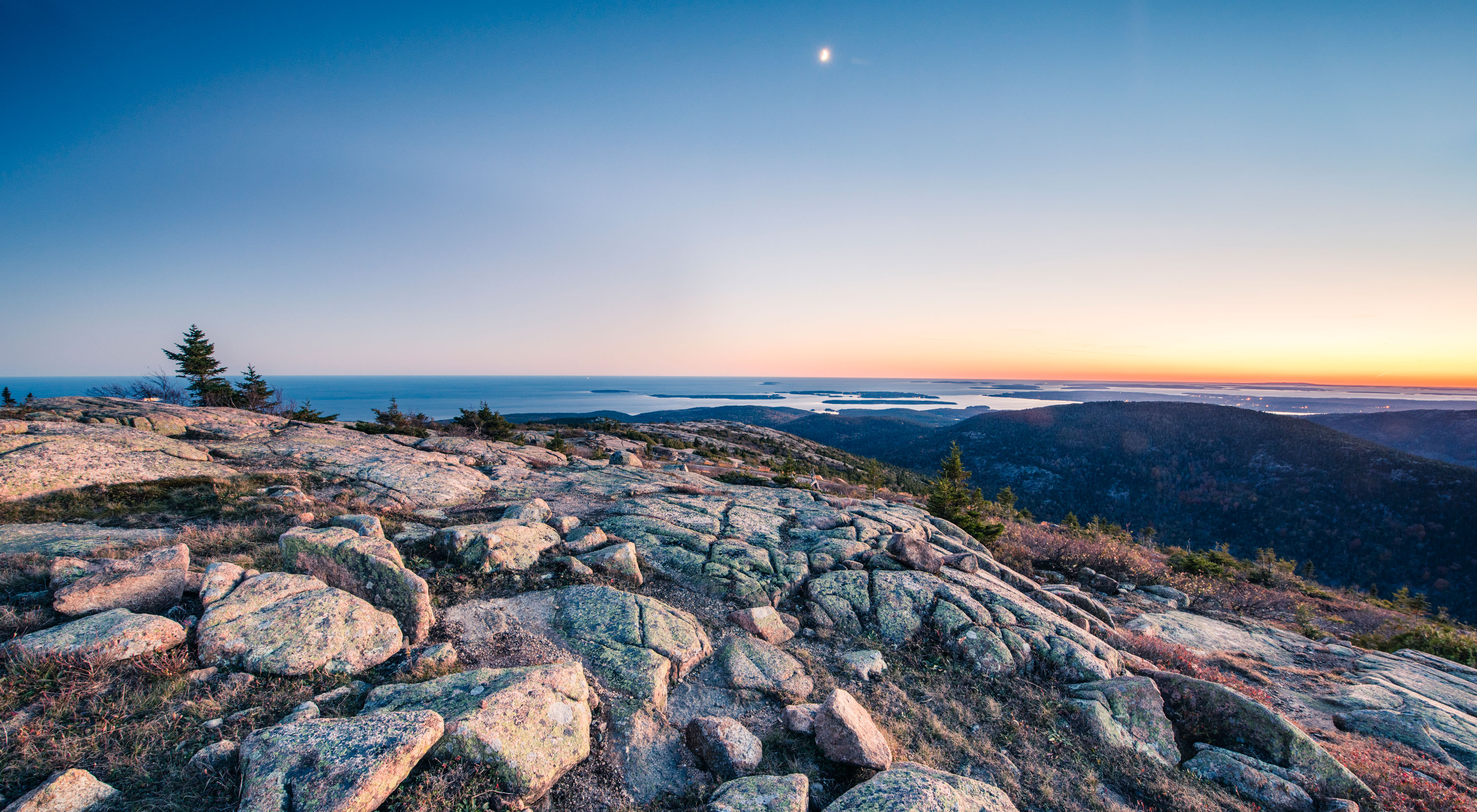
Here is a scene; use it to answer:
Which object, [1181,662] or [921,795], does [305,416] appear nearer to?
[921,795]

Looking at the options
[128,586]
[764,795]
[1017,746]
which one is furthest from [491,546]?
[1017,746]

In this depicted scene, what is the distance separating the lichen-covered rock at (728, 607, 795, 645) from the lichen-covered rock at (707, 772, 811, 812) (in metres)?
3.50

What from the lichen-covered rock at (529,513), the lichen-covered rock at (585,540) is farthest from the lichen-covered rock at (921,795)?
the lichen-covered rock at (529,513)

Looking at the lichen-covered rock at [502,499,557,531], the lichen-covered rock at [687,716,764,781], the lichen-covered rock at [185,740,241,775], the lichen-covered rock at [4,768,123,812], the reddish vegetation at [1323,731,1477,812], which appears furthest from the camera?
the lichen-covered rock at [502,499,557,531]

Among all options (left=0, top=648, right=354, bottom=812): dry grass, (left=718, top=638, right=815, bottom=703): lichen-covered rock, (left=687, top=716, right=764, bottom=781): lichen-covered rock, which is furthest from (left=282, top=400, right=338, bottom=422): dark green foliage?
(left=687, top=716, right=764, bottom=781): lichen-covered rock

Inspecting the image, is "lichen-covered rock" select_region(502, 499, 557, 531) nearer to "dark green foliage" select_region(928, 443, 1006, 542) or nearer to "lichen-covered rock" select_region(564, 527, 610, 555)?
"lichen-covered rock" select_region(564, 527, 610, 555)

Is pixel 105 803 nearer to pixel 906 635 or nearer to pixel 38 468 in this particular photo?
pixel 906 635

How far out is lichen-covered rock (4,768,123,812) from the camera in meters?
3.50

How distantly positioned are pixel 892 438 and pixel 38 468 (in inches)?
5188

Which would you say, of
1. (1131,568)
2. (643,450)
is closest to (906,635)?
(1131,568)

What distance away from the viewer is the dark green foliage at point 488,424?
3531 cm

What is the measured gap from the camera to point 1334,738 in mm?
8156

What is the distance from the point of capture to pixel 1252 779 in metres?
6.71

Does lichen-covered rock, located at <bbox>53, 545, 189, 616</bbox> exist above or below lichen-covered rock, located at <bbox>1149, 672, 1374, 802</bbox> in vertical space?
above
